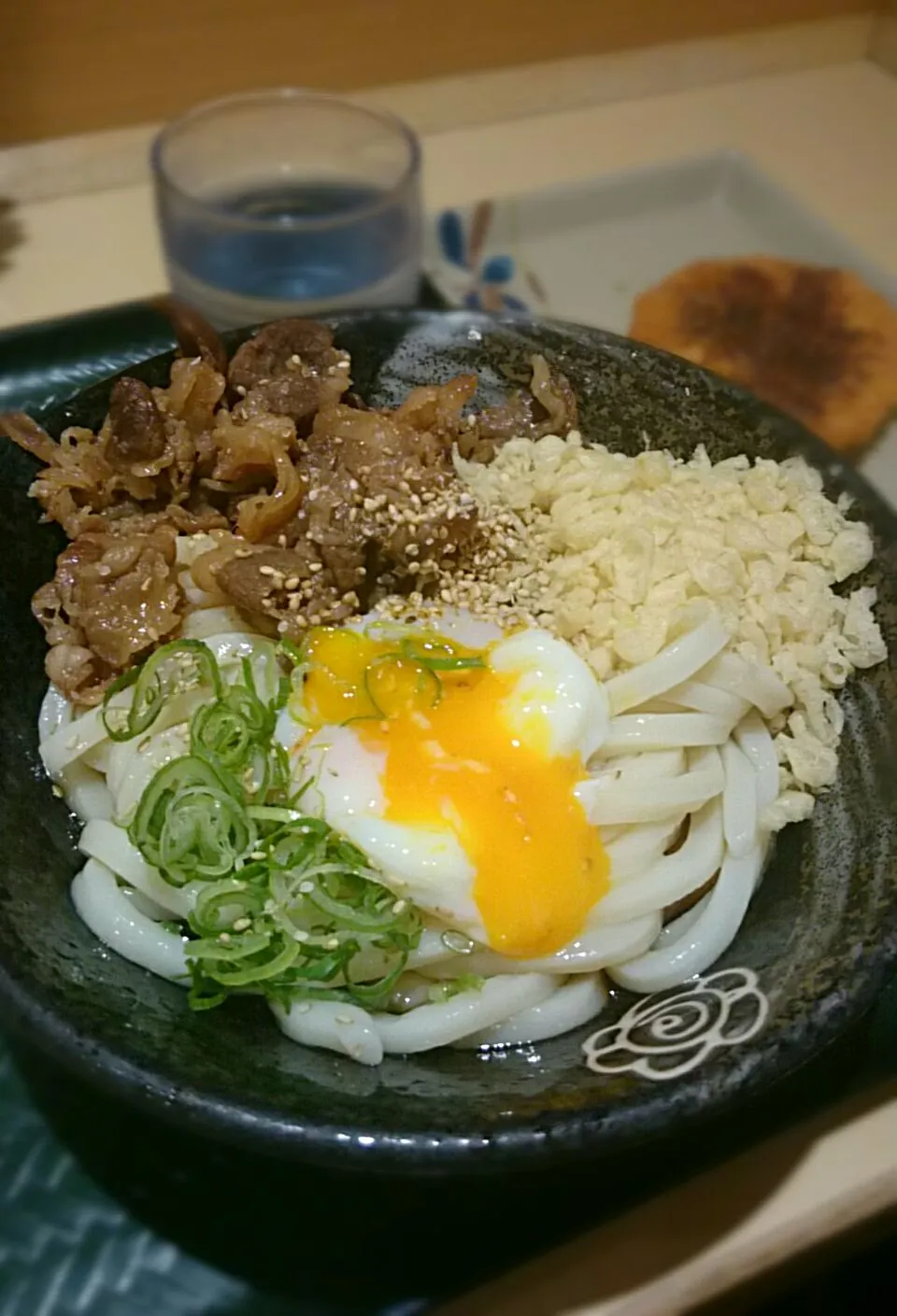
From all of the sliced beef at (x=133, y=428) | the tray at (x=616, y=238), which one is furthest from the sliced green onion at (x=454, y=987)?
the tray at (x=616, y=238)

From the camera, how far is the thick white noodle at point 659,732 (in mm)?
1498

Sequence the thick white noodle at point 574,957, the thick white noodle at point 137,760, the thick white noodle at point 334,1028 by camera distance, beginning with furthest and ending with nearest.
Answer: the thick white noodle at point 137,760 → the thick white noodle at point 574,957 → the thick white noodle at point 334,1028

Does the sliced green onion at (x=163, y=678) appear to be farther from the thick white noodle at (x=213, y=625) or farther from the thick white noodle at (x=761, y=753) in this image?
the thick white noodle at (x=761, y=753)

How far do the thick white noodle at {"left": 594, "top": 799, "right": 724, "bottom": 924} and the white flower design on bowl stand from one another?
104 mm

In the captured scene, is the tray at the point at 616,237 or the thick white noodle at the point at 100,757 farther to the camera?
the tray at the point at 616,237

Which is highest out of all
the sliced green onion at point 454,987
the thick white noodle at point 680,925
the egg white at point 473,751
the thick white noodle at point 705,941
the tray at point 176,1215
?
the egg white at point 473,751

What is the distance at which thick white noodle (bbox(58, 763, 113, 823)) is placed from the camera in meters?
1.51

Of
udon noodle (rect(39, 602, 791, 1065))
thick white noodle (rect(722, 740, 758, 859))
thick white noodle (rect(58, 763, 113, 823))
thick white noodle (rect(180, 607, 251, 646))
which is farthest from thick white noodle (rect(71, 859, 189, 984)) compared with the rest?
thick white noodle (rect(722, 740, 758, 859))

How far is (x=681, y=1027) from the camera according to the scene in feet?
3.96

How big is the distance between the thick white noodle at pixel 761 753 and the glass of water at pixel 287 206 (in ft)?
3.92

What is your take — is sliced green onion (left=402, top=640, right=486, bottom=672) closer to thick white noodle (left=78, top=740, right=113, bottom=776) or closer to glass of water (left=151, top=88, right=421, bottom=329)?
thick white noodle (left=78, top=740, right=113, bottom=776)

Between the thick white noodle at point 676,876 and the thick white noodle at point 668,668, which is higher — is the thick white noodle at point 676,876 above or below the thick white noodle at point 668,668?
below

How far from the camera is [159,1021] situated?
46.8 inches

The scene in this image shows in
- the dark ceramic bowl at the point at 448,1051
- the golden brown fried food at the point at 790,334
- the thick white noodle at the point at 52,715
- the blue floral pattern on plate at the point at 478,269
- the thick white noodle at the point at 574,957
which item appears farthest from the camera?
the blue floral pattern on plate at the point at 478,269
